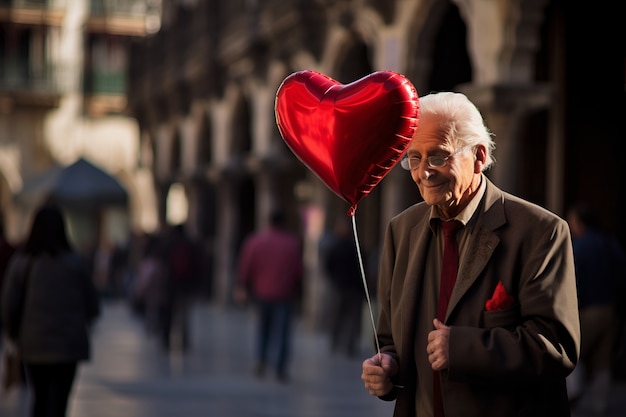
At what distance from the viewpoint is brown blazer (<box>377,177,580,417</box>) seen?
3.55 m

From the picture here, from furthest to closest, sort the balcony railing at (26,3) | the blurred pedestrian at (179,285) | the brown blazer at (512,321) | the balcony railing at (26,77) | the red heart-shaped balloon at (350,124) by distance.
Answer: the balcony railing at (26,77) < the balcony railing at (26,3) < the blurred pedestrian at (179,285) < the red heart-shaped balloon at (350,124) < the brown blazer at (512,321)

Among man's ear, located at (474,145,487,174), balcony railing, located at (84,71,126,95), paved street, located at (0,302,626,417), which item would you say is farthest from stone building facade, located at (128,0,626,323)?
balcony railing, located at (84,71,126,95)

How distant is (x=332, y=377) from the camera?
13.9 m

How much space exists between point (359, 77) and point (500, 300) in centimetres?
1742

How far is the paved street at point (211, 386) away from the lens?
35.8ft

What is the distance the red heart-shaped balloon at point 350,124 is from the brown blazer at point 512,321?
0.37 m

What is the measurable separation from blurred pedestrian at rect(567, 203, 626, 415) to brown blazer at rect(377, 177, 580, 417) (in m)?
6.85

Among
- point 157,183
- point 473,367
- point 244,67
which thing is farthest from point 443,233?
point 157,183

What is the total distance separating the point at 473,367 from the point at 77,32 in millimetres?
44230

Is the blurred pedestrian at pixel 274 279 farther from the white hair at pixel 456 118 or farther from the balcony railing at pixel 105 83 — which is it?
the balcony railing at pixel 105 83

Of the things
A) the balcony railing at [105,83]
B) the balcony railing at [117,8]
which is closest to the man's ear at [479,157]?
the balcony railing at [105,83]

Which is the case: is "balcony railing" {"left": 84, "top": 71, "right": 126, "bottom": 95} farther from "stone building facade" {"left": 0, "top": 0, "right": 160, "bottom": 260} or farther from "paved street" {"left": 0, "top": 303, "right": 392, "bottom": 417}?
"paved street" {"left": 0, "top": 303, "right": 392, "bottom": 417}

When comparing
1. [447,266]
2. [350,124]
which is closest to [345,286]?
[350,124]

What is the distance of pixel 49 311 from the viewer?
7727mm
